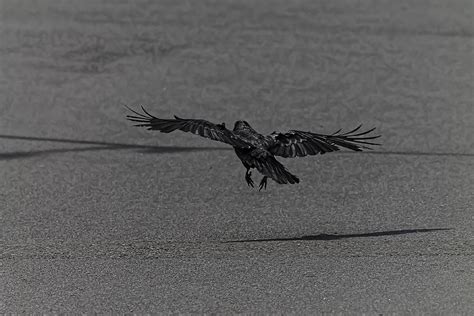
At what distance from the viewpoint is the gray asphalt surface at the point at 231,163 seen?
597 cm

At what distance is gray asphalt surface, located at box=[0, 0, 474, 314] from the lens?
5973mm

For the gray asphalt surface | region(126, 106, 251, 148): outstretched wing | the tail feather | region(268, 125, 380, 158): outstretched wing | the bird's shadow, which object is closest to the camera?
the gray asphalt surface

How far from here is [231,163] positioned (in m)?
9.27

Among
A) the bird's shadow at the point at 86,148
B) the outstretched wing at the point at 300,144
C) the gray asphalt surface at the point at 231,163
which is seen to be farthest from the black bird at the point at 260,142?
the bird's shadow at the point at 86,148

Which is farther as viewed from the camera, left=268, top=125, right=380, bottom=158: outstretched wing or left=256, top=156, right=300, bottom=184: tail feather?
left=268, top=125, right=380, bottom=158: outstretched wing

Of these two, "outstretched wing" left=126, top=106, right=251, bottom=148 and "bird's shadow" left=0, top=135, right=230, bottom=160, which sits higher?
"outstretched wing" left=126, top=106, right=251, bottom=148

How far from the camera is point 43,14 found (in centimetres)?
1516

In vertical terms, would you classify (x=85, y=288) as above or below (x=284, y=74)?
below

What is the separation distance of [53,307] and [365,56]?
28.4 feet

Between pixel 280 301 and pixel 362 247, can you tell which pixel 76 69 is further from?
pixel 280 301

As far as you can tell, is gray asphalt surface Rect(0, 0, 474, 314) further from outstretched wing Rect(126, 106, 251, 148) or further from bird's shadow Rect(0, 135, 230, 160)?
outstretched wing Rect(126, 106, 251, 148)

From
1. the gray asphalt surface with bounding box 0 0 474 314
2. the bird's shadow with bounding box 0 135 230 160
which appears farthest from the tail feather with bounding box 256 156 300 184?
the bird's shadow with bounding box 0 135 230 160

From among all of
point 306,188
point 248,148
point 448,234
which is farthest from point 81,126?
point 448,234

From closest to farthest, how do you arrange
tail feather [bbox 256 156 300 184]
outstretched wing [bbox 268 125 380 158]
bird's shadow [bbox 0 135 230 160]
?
tail feather [bbox 256 156 300 184] → outstretched wing [bbox 268 125 380 158] → bird's shadow [bbox 0 135 230 160]
